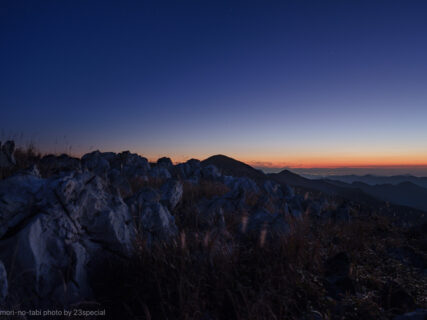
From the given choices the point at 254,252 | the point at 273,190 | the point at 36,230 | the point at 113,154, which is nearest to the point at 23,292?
the point at 36,230

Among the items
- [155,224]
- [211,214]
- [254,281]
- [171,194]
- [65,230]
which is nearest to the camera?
[254,281]

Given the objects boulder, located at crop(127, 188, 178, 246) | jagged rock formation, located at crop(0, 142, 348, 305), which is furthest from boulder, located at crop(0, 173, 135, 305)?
boulder, located at crop(127, 188, 178, 246)

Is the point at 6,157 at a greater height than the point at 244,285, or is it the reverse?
the point at 6,157

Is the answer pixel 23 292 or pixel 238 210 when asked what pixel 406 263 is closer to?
pixel 238 210

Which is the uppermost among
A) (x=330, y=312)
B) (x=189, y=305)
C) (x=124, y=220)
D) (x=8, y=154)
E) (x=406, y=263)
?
(x=8, y=154)

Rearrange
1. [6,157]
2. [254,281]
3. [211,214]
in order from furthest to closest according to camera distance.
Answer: [6,157] → [211,214] → [254,281]

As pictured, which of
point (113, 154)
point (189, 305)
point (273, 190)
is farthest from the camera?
point (113, 154)

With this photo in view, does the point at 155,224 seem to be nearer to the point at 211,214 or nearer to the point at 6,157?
the point at 211,214

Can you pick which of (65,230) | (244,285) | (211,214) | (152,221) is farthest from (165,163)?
(244,285)

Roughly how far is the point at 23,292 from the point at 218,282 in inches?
88.3

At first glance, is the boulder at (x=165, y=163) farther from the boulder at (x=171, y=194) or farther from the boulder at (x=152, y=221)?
the boulder at (x=152, y=221)

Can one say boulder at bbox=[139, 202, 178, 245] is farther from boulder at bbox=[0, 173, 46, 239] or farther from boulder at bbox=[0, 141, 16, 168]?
boulder at bbox=[0, 141, 16, 168]

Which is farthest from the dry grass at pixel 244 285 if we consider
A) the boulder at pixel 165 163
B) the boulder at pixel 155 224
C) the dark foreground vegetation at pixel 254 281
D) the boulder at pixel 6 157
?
the boulder at pixel 165 163

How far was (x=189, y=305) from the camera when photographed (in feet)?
7.29
